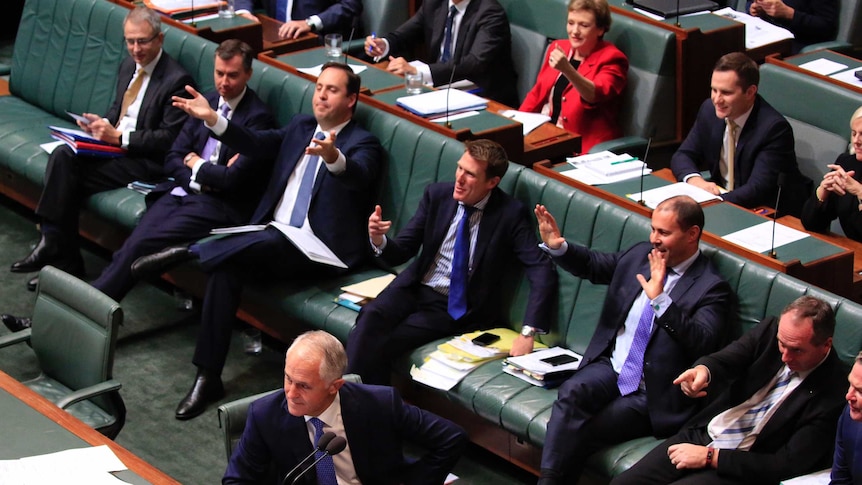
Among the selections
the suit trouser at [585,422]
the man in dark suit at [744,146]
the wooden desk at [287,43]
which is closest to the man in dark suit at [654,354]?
the suit trouser at [585,422]

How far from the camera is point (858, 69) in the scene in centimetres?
552

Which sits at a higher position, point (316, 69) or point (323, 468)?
point (316, 69)

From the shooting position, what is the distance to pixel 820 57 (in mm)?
5688

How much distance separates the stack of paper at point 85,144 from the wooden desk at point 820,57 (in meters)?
2.87

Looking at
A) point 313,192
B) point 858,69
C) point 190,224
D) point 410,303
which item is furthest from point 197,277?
point 858,69

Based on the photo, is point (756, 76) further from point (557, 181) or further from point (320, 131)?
point (320, 131)

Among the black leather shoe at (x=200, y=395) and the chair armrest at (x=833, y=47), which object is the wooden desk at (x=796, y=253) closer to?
the black leather shoe at (x=200, y=395)

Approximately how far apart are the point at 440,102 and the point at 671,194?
3.80 feet

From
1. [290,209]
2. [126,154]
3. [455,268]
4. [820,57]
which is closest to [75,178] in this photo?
[126,154]

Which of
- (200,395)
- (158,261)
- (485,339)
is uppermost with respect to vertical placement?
(485,339)

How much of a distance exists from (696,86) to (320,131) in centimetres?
174

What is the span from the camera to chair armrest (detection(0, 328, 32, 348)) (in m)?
4.21

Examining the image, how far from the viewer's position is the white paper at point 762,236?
4285 mm

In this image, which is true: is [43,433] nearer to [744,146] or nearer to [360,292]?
[360,292]
